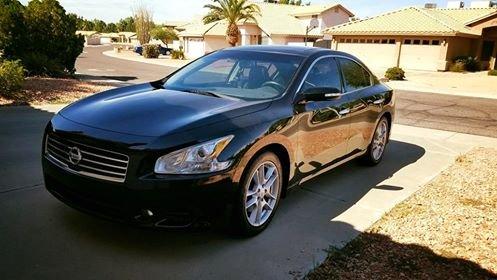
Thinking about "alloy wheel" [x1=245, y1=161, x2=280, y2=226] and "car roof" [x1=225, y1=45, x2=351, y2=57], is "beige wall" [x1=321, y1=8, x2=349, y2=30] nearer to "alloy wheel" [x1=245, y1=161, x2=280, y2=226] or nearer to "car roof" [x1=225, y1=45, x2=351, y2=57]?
"car roof" [x1=225, y1=45, x2=351, y2=57]

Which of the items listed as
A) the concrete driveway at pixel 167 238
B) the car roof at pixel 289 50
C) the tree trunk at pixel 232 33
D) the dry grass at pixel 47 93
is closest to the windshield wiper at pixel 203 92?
the car roof at pixel 289 50

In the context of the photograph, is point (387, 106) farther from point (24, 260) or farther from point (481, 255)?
point (24, 260)

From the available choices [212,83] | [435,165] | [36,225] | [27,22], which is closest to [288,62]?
[212,83]

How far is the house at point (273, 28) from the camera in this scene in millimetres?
41812

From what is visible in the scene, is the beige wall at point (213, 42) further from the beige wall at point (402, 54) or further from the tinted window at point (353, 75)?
the tinted window at point (353, 75)

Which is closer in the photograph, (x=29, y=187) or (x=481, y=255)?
(x=481, y=255)

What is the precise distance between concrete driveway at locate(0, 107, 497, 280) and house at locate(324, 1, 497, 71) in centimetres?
2917

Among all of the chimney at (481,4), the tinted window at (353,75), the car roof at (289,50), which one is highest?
the chimney at (481,4)

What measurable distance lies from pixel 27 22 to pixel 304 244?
601 inches

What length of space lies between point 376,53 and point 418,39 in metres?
3.36

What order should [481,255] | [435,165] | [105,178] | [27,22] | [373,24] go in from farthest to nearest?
[373,24], [27,22], [435,165], [481,255], [105,178]

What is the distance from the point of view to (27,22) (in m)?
15.5

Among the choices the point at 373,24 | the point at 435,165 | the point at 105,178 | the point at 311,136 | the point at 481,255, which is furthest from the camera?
the point at 373,24

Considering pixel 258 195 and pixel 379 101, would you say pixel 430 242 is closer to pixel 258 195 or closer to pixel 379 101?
pixel 258 195
